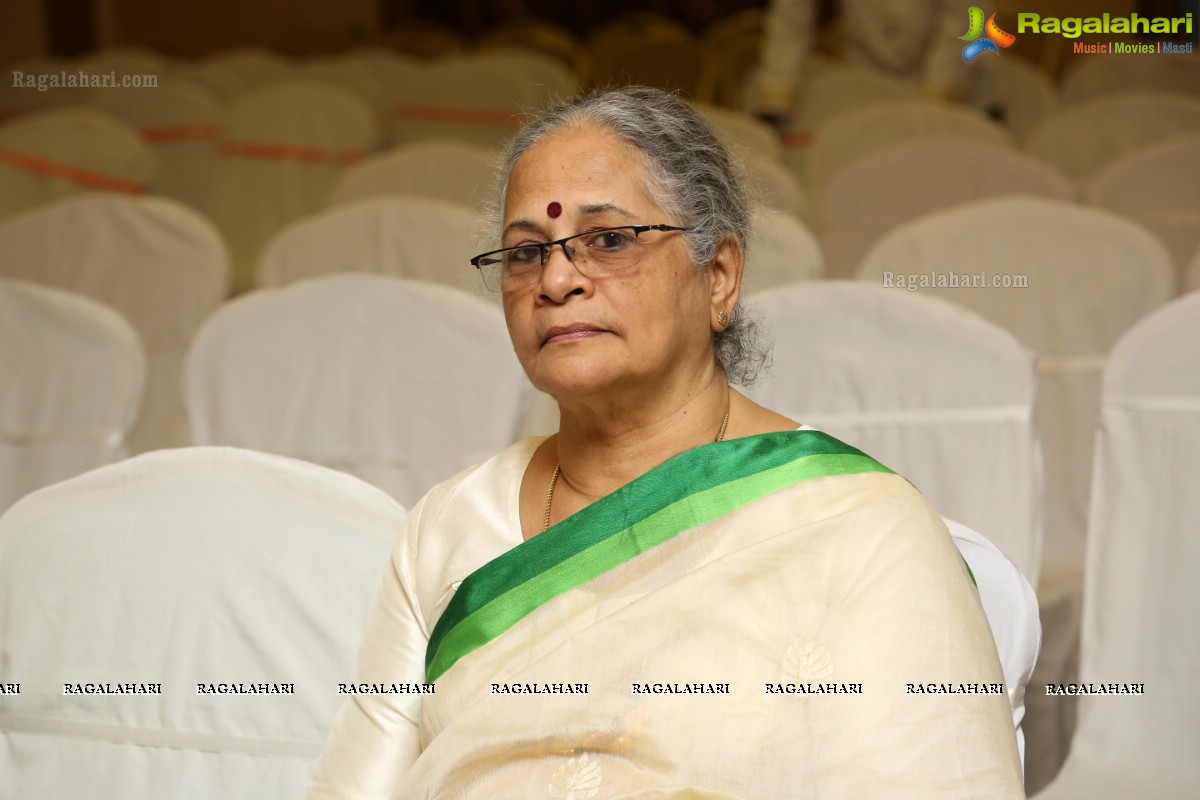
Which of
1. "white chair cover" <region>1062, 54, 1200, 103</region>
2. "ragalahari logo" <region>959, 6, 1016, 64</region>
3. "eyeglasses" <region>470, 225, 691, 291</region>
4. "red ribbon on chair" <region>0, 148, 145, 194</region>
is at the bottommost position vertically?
"red ribbon on chair" <region>0, 148, 145, 194</region>

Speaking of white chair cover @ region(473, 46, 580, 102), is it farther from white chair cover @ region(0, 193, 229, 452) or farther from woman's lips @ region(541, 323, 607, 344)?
woman's lips @ region(541, 323, 607, 344)

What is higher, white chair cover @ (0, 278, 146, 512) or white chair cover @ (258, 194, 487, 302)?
white chair cover @ (258, 194, 487, 302)

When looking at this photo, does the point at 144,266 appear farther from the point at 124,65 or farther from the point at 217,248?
the point at 124,65

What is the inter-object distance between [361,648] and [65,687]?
0.41 meters

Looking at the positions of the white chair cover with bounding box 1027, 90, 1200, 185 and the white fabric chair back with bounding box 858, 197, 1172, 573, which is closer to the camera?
the white fabric chair back with bounding box 858, 197, 1172, 573

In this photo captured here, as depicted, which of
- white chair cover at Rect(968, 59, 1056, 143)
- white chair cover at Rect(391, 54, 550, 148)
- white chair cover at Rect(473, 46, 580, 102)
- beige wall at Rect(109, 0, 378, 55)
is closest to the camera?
white chair cover at Rect(391, 54, 550, 148)

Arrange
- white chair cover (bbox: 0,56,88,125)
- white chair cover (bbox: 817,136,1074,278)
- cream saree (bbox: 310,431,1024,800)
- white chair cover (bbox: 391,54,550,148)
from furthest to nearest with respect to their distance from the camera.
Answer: white chair cover (bbox: 0,56,88,125) < white chair cover (bbox: 391,54,550,148) < white chair cover (bbox: 817,136,1074,278) < cream saree (bbox: 310,431,1024,800)

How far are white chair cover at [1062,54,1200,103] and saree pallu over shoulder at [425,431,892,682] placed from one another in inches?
184

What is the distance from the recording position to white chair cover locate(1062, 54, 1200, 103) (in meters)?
5.47

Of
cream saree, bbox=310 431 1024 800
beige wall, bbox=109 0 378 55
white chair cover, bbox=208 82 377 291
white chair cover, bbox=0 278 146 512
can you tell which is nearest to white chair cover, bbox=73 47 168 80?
white chair cover, bbox=208 82 377 291

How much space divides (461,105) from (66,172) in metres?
1.69

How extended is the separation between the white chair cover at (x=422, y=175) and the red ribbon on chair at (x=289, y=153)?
30.5 inches

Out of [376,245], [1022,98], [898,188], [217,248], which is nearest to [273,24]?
[1022,98]

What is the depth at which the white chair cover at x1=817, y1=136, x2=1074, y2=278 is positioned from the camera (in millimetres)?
3434
